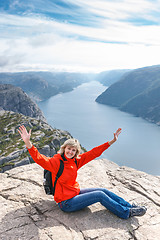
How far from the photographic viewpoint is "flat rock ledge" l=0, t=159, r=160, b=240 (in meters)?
4.55

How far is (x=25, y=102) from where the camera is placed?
152125 millimetres

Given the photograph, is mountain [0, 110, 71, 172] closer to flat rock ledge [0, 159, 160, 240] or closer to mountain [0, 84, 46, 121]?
flat rock ledge [0, 159, 160, 240]

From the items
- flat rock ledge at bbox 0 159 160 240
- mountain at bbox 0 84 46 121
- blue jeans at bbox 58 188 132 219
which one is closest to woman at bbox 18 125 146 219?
blue jeans at bbox 58 188 132 219

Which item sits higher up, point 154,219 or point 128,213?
point 128,213

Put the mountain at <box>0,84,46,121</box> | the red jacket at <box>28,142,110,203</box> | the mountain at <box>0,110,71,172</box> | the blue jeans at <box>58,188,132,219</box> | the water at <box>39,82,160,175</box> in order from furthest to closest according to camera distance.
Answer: the mountain at <box>0,84,46,121</box> < the water at <box>39,82,160,175</box> < the mountain at <box>0,110,71,172</box> < the blue jeans at <box>58,188,132,219</box> < the red jacket at <box>28,142,110,203</box>

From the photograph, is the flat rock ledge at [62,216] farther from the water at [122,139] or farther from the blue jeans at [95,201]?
the water at [122,139]

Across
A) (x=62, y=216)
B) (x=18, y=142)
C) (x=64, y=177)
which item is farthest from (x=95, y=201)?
(x=18, y=142)

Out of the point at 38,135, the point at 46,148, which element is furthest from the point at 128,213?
the point at 38,135

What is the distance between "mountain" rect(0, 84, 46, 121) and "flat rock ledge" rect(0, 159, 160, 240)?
466ft

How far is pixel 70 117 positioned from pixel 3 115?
77.5m

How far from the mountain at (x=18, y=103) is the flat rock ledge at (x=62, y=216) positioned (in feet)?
466

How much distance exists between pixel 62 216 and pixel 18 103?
518 ft

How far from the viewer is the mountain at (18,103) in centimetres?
14875

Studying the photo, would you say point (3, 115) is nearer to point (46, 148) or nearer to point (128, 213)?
point (46, 148)
